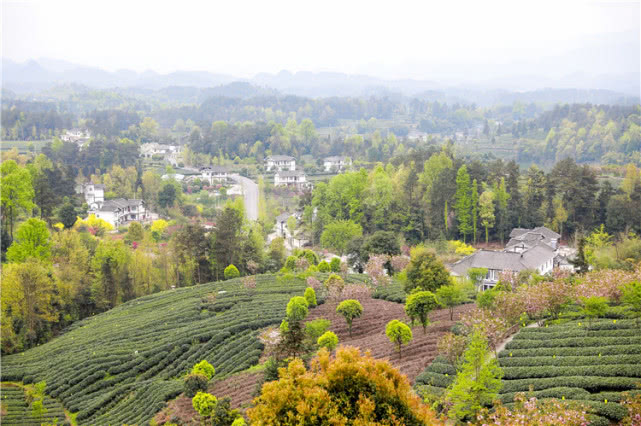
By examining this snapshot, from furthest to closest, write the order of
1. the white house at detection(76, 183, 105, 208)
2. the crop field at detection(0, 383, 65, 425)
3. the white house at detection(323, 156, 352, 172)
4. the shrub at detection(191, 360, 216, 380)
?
1. the white house at detection(323, 156, 352, 172)
2. the white house at detection(76, 183, 105, 208)
3. the crop field at detection(0, 383, 65, 425)
4. the shrub at detection(191, 360, 216, 380)

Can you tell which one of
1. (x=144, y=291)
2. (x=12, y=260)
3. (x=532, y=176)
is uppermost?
(x=532, y=176)

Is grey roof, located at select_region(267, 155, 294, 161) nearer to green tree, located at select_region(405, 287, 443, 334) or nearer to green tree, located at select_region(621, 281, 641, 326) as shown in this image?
green tree, located at select_region(405, 287, 443, 334)

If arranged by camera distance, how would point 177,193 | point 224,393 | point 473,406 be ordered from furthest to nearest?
1. point 177,193
2. point 224,393
3. point 473,406

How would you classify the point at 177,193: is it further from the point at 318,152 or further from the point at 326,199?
the point at 318,152

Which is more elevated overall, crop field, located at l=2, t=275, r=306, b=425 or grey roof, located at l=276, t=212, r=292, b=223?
grey roof, located at l=276, t=212, r=292, b=223

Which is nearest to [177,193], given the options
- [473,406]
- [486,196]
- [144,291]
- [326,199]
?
[326,199]

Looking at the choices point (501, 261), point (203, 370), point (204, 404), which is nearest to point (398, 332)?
point (204, 404)

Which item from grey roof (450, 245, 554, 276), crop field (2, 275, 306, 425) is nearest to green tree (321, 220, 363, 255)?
grey roof (450, 245, 554, 276)

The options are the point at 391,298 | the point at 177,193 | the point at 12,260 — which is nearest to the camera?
the point at 391,298
